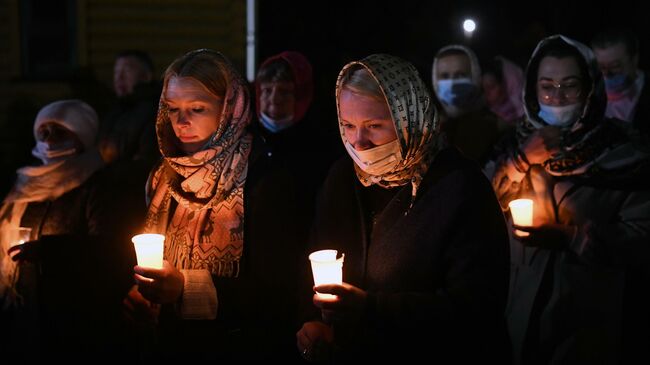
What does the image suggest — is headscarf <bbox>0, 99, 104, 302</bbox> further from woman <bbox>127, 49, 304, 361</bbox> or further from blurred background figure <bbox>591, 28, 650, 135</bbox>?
blurred background figure <bbox>591, 28, 650, 135</bbox>

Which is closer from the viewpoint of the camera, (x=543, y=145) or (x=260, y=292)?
(x=260, y=292)

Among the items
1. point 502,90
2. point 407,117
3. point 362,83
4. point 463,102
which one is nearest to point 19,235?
point 362,83

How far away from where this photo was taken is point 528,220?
152 inches

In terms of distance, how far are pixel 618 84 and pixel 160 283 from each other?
4703 mm

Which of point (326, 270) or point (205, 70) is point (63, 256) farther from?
point (326, 270)

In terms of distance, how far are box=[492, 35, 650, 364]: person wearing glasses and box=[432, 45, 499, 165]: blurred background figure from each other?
1631 millimetres

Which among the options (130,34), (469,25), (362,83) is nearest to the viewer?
(362,83)

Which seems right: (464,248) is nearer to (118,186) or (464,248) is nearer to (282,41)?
(118,186)

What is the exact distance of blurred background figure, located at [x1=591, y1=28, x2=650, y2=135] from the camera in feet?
21.0

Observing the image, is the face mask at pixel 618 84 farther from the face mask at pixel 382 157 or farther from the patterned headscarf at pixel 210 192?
the face mask at pixel 382 157

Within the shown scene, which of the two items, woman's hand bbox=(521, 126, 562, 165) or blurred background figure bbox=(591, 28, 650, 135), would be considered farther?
blurred background figure bbox=(591, 28, 650, 135)

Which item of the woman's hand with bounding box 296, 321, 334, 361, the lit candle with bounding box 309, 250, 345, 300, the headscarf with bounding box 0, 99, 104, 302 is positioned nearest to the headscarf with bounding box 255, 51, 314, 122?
the headscarf with bounding box 0, 99, 104, 302

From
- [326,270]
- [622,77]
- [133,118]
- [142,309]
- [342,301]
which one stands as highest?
[622,77]

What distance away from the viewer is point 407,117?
2990 millimetres
